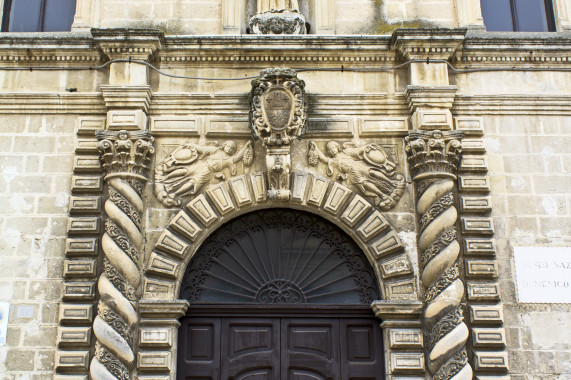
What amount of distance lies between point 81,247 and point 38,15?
345 cm

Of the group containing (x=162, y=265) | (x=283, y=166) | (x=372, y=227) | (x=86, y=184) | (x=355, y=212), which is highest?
(x=283, y=166)

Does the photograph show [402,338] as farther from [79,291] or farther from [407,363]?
[79,291]

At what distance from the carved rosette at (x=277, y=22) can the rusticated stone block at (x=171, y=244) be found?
9.27ft

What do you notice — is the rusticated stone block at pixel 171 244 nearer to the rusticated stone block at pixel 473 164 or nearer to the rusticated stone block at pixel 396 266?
the rusticated stone block at pixel 396 266

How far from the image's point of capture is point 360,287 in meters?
8.04

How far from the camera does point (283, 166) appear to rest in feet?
26.2

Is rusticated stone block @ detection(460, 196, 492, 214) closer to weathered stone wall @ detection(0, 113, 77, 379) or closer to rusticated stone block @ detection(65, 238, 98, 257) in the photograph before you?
rusticated stone block @ detection(65, 238, 98, 257)

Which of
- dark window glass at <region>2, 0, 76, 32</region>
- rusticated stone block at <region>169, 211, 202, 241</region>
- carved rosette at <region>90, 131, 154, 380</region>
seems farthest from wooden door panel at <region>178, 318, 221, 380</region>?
dark window glass at <region>2, 0, 76, 32</region>

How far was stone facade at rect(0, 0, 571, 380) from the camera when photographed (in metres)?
7.55

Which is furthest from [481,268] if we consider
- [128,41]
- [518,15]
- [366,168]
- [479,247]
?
[128,41]

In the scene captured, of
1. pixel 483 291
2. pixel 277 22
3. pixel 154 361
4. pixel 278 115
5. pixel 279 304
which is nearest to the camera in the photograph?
pixel 154 361

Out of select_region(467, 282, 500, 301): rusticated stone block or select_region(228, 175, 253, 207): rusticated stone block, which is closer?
select_region(467, 282, 500, 301): rusticated stone block

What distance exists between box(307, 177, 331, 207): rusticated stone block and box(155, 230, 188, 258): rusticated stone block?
1521 millimetres

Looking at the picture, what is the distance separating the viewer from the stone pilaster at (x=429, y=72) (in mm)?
8188
